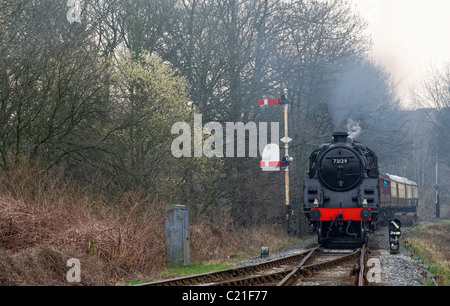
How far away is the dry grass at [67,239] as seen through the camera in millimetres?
9617

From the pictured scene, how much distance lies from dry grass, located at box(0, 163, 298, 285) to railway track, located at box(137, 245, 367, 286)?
1320 millimetres

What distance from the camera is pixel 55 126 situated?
18.1 m

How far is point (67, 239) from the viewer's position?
1120 cm

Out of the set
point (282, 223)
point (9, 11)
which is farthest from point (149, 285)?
point (282, 223)

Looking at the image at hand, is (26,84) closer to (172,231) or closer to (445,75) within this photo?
(172,231)

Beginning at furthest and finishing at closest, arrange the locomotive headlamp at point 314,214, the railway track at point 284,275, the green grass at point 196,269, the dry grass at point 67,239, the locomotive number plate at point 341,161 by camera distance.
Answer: the locomotive number plate at point 341,161
the locomotive headlamp at point 314,214
the green grass at point 196,269
the railway track at point 284,275
the dry grass at point 67,239

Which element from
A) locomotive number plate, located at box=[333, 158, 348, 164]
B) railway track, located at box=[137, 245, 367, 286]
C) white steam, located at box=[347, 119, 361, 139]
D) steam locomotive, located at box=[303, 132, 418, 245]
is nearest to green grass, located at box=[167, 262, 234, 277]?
railway track, located at box=[137, 245, 367, 286]

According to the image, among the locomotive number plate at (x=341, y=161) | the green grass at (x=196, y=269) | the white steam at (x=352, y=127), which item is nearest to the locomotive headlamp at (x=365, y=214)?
the locomotive number plate at (x=341, y=161)

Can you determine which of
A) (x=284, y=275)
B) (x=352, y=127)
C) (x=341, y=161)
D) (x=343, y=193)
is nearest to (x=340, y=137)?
(x=341, y=161)

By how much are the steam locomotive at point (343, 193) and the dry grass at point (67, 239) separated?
5.08 m

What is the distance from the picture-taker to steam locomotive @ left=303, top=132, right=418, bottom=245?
1836cm

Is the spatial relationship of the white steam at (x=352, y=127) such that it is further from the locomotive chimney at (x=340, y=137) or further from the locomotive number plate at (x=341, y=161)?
the locomotive number plate at (x=341, y=161)

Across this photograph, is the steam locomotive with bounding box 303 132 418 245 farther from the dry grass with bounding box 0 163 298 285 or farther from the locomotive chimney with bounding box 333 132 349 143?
the dry grass with bounding box 0 163 298 285

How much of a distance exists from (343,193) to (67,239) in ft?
33.8
